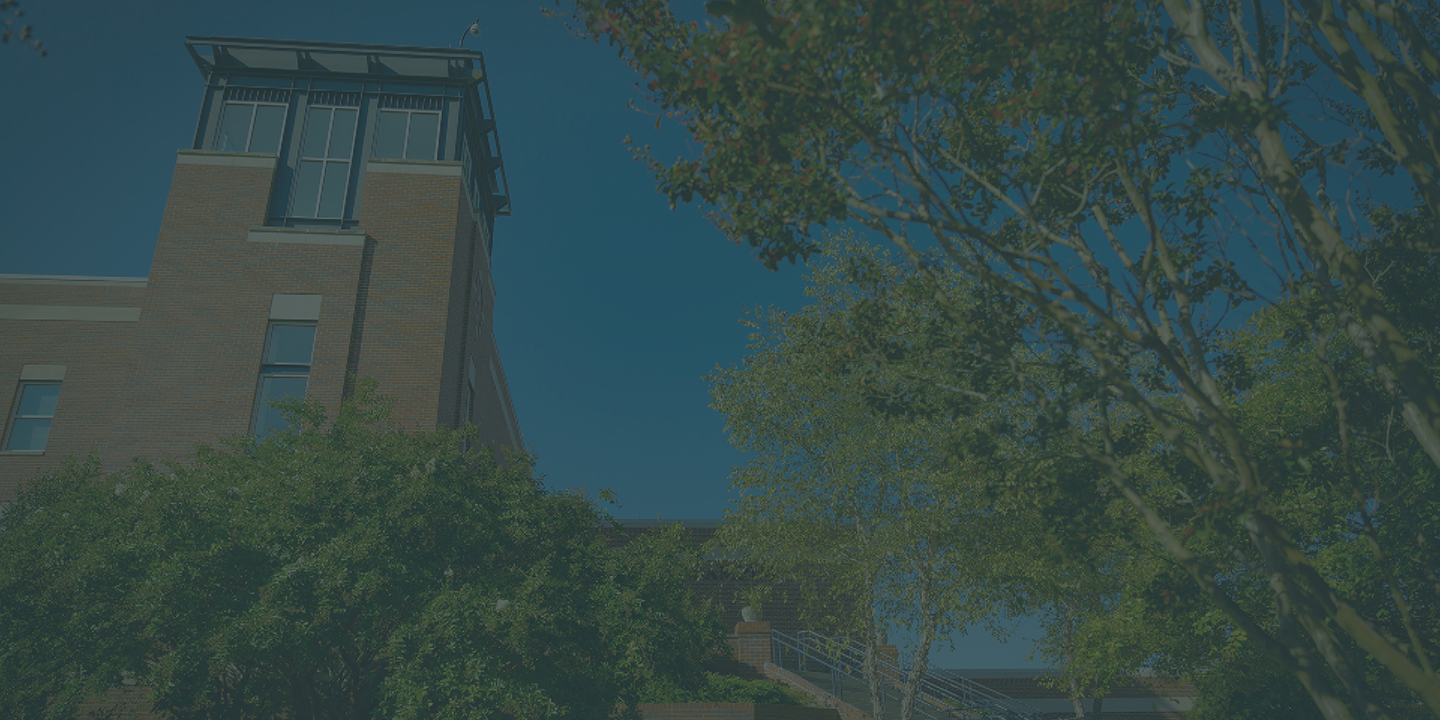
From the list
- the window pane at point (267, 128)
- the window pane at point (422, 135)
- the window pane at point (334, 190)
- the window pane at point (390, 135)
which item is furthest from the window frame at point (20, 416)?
the window pane at point (422, 135)

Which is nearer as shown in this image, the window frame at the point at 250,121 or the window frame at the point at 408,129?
the window frame at the point at 250,121

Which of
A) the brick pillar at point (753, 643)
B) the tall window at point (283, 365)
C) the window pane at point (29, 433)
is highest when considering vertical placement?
the tall window at point (283, 365)

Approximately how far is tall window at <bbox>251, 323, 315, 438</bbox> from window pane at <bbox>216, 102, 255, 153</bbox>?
198 inches

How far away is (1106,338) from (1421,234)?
3467 mm

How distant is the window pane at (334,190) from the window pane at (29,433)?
7.67 metres

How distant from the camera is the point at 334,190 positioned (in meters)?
21.7

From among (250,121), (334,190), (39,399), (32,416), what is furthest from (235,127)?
(32,416)

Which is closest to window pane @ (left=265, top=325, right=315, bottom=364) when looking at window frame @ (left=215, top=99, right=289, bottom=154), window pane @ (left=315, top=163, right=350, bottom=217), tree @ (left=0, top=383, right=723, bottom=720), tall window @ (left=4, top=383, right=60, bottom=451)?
window pane @ (left=315, top=163, right=350, bottom=217)

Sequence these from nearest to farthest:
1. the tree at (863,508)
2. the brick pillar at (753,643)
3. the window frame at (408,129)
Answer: the tree at (863,508) < the brick pillar at (753,643) < the window frame at (408,129)

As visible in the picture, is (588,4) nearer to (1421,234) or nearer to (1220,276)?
(1220,276)

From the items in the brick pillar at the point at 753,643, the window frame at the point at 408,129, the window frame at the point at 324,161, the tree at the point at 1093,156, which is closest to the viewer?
the tree at the point at 1093,156

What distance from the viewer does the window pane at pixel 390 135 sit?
Answer: 22156mm

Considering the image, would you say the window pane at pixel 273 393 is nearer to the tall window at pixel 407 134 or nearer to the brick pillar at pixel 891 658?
the tall window at pixel 407 134

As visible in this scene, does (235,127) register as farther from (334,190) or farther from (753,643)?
(753,643)
